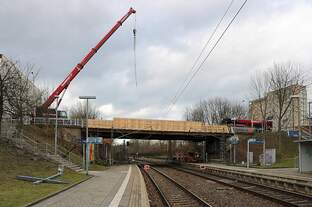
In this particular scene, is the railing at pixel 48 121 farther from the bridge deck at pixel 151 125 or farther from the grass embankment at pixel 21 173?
the grass embankment at pixel 21 173

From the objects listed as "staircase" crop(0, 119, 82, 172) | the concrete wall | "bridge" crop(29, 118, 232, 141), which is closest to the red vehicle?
"bridge" crop(29, 118, 232, 141)

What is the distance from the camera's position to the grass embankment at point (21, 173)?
15367mm

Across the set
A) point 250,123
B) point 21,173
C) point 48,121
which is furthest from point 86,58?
point 250,123

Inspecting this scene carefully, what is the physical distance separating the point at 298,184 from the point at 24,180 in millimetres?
14565

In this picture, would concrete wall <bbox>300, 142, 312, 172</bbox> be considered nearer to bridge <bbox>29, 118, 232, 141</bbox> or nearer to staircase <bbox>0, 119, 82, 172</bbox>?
staircase <bbox>0, 119, 82, 172</bbox>

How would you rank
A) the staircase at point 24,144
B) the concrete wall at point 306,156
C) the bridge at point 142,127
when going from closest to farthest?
1. the concrete wall at point 306,156
2. the staircase at point 24,144
3. the bridge at point 142,127

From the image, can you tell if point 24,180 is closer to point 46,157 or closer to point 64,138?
point 46,157

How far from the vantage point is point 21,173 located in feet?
82.1

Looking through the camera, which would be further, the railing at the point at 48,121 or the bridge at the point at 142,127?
the bridge at the point at 142,127

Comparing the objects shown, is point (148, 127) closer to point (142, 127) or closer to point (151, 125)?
point (151, 125)

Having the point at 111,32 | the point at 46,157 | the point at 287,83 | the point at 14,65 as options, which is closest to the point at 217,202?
the point at 46,157

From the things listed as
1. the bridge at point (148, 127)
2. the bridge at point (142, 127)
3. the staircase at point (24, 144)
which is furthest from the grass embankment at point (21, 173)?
the bridge at point (148, 127)

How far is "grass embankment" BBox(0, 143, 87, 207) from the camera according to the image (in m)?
15.4

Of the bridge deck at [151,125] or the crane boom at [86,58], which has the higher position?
the crane boom at [86,58]
